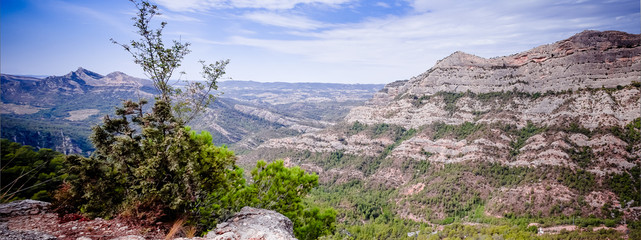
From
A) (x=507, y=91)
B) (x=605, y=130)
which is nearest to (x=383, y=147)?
(x=507, y=91)

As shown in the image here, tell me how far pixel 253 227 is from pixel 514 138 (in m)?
103

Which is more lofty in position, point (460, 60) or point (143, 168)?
point (460, 60)

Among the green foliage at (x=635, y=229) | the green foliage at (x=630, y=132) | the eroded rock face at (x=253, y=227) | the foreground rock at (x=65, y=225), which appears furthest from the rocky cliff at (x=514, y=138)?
the foreground rock at (x=65, y=225)

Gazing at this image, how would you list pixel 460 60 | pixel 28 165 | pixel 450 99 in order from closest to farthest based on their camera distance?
pixel 28 165 → pixel 450 99 → pixel 460 60

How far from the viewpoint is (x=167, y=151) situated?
10359 mm

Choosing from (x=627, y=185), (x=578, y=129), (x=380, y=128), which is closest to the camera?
(x=627, y=185)

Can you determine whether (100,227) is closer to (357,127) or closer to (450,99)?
(450,99)

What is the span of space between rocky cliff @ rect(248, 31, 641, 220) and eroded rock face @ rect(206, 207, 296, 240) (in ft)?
251

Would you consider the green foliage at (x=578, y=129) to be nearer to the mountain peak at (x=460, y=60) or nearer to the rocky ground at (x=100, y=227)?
the mountain peak at (x=460, y=60)

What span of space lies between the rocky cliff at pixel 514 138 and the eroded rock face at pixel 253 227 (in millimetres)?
76598

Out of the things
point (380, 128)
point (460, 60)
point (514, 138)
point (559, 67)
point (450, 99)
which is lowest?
point (380, 128)

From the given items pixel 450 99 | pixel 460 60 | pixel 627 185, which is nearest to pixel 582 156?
pixel 627 185

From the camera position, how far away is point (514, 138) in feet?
282

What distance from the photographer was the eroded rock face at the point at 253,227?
30.9 feet
